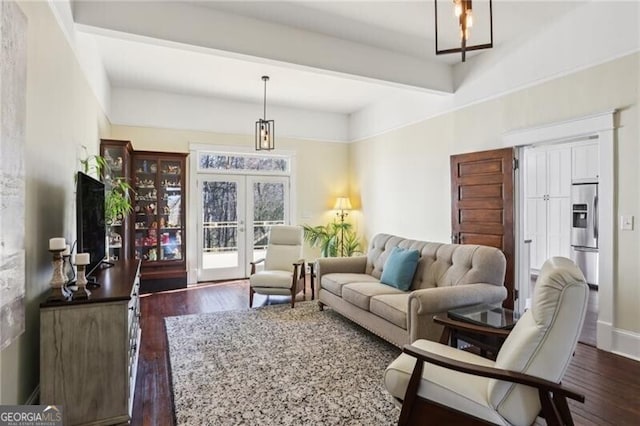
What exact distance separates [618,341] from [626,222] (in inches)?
41.0

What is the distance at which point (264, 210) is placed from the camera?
22.0 feet

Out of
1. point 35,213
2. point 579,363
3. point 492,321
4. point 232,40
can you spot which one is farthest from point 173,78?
point 579,363

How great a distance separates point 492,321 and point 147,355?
278 cm

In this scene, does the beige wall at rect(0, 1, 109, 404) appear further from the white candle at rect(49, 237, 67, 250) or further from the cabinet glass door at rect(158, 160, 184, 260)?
the cabinet glass door at rect(158, 160, 184, 260)

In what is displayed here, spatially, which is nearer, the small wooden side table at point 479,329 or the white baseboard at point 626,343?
the small wooden side table at point 479,329

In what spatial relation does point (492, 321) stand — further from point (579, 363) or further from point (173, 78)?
point (173, 78)

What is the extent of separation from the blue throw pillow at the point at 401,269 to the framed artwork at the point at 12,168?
113 inches

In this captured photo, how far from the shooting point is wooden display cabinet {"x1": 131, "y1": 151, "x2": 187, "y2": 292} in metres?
5.49

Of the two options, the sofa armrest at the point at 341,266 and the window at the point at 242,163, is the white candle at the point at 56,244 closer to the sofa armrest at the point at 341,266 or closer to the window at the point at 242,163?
the sofa armrest at the point at 341,266

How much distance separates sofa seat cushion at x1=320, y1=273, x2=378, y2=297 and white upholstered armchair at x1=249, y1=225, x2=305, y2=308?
459 millimetres

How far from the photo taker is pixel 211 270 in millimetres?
6273

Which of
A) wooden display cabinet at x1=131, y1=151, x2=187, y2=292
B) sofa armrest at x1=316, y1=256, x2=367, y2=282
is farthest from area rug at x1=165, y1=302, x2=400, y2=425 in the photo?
wooden display cabinet at x1=131, y1=151, x2=187, y2=292

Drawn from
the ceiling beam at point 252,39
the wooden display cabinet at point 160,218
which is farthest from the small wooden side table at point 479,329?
the wooden display cabinet at point 160,218

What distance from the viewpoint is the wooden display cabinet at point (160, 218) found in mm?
5492
